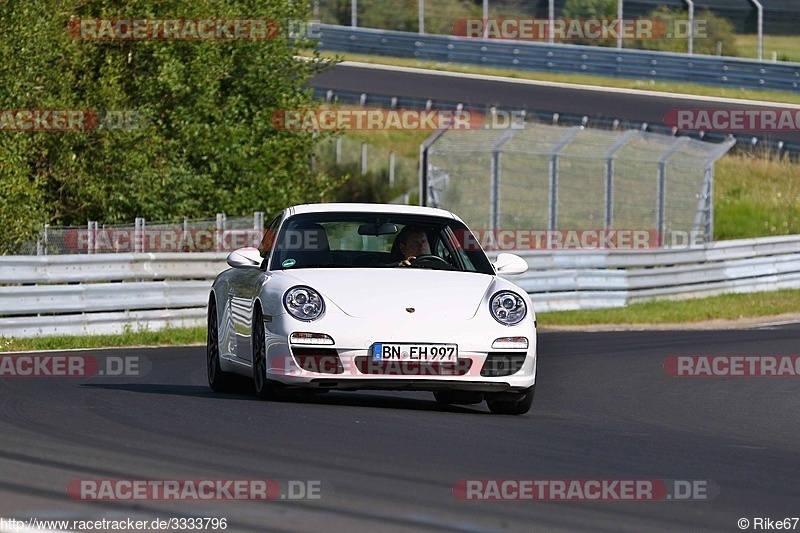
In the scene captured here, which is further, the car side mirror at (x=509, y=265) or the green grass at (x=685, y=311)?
the green grass at (x=685, y=311)

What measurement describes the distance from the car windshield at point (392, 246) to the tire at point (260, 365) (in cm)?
49

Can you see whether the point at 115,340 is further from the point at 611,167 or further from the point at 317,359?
the point at 611,167

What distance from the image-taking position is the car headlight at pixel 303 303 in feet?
31.5

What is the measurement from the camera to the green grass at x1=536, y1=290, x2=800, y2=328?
22719 millimetres

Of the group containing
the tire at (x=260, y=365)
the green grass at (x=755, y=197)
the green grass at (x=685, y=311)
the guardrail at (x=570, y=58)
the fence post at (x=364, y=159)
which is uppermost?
the guardrail at (x=570, y=58)

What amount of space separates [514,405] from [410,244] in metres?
1.41

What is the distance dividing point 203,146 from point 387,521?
19888mm

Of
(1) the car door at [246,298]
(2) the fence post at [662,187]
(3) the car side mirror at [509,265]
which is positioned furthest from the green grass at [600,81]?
(3) the car side mirror at [509,265]

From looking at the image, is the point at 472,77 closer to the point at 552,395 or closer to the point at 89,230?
the point at 89,230

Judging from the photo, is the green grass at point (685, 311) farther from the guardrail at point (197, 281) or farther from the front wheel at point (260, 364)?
the front wheel at point (260, 364)

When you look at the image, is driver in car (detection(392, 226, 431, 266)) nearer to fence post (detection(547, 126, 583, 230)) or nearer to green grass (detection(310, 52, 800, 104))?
fence post (detection(547, 126, 583, 230))

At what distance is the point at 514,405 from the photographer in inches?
397

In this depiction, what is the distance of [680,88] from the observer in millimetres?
39125

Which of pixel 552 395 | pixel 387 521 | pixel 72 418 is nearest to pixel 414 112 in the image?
pixel 552 395
